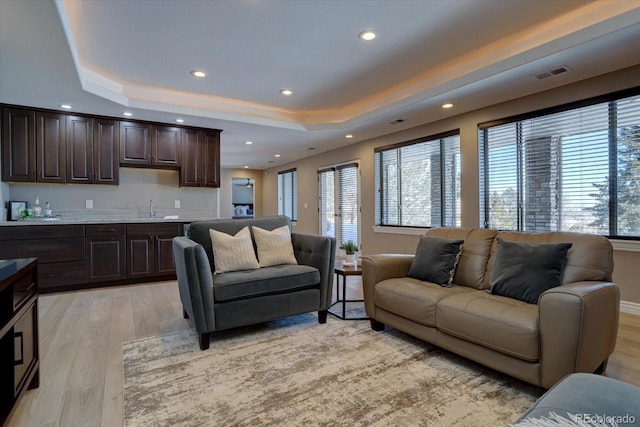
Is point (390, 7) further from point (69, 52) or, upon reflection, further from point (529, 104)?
point (69, 52)

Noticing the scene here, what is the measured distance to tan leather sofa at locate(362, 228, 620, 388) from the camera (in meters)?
1.70

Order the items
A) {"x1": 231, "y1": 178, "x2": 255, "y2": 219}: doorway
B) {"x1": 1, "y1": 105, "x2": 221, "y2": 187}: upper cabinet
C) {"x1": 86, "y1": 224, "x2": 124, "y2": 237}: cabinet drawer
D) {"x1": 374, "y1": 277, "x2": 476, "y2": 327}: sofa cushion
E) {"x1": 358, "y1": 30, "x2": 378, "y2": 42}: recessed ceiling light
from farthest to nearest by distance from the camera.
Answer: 1. {"x1": 231, "y1": 178, "x2": 255, "y2": 219}: doorway
2. {"x1": 86, "y1": 224, "x2": 124, "y2": 237}: cabinet drawer
3. {"x1": 1, "y1": 105, "x2": 221, "y2": 187}: upper cabinet
4. {"x1": 358, "y1": 30, "x2": 378, "y2": 42}: recessed ceiling light
5. {"x1": 374, "y1": 277, "x2": 476, "y2": 327}: sofa cushion

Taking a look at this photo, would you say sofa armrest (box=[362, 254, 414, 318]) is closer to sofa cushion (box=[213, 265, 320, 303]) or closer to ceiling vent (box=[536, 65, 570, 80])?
sofa cushion (box=[213, 265, 320, 303])

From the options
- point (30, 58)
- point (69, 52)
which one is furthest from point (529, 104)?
point (30, 58)

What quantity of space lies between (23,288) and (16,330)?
0.21 m

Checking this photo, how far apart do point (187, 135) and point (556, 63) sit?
4728mm

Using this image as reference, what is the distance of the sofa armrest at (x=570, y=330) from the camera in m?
1.67

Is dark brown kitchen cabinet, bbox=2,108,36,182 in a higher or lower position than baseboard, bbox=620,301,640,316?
higher

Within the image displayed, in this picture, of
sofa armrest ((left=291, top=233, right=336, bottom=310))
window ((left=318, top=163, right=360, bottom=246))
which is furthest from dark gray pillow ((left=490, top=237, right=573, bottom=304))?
window ((left=318, top=163, right=360, bottom=246))

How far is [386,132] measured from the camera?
5547mm

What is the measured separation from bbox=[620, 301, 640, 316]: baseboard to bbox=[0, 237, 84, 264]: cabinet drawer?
239 inches

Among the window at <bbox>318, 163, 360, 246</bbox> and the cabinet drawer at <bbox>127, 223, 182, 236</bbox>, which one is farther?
the window at <bbox>318, 163, 360, 246</bbox>

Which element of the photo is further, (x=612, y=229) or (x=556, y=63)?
(x=612, y=229)

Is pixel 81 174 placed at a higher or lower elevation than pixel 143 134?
lower
